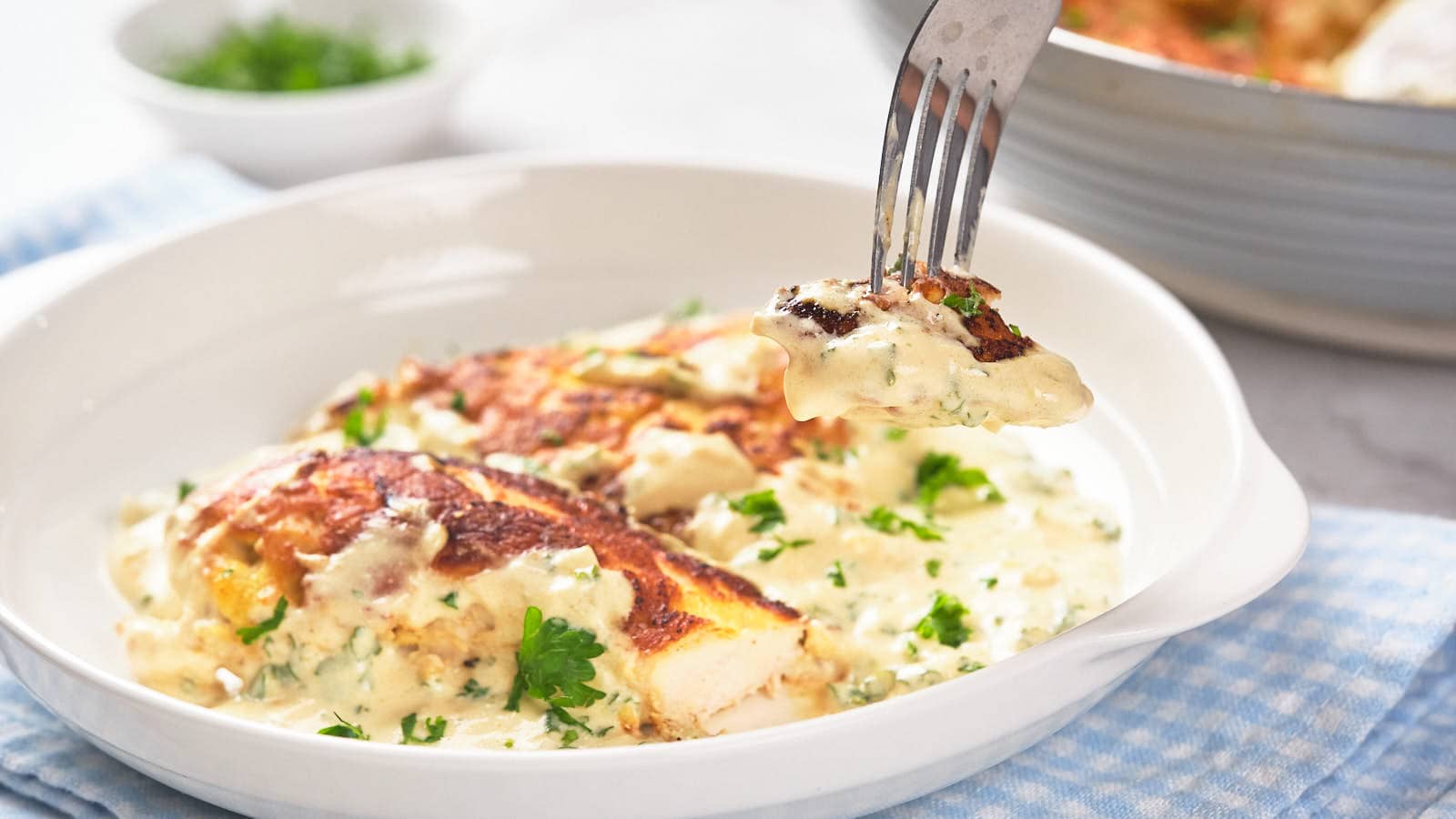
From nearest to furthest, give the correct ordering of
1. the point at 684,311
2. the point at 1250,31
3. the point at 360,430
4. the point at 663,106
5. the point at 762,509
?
the point at 762,509
the point at 360,430
the point at 684,311
the point at 1250,31
the point at 663,106

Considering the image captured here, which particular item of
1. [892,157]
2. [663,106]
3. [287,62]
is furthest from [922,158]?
[287,62]

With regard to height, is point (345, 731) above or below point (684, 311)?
below

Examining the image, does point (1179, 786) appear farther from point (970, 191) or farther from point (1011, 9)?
point (1011, 9)

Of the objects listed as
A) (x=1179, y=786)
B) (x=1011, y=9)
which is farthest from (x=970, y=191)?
(x=1179, y=786)

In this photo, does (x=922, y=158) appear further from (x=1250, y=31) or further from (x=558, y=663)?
(x=1250, y=31)

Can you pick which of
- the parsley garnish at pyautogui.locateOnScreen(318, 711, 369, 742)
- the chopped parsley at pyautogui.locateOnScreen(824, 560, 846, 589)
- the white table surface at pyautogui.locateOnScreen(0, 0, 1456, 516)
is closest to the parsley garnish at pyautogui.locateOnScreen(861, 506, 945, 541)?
the chopped parsley at pyautogui.locateOnScreen(824, 560, 846, 589)
